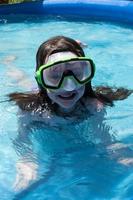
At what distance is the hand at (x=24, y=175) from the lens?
3.09 metres

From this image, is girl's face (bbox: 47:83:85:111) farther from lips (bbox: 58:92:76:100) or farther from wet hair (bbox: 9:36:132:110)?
wet hair (bbox: 9:36:132:110)

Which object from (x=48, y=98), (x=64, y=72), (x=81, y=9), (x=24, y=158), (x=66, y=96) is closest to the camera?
(x=64, y=72)

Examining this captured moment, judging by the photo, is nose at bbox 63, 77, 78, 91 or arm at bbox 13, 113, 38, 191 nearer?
nose at bbox 63, 77, 78, 91

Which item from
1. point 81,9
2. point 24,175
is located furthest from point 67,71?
point 81,9

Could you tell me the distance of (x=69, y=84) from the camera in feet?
9.66

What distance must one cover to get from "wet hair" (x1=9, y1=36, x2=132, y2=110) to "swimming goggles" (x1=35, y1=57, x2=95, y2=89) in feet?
0.40

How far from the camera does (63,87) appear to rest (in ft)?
9.71

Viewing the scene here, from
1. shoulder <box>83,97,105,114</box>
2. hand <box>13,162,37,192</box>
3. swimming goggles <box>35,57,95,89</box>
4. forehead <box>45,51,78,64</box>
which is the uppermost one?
forehead <box>45,51,78,64</box>

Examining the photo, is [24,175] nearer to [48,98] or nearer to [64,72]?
[48,98]

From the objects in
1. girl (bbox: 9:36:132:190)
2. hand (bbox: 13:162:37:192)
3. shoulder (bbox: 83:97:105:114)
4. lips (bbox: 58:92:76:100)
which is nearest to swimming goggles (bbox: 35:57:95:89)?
girl (bbox: 9:36:132:190)

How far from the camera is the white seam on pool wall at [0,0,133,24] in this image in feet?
22.1

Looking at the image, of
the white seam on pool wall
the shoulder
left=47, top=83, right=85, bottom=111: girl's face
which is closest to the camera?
left=47, top=83, right=85, bottom=111: girl's face

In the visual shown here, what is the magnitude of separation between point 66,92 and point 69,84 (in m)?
0.10

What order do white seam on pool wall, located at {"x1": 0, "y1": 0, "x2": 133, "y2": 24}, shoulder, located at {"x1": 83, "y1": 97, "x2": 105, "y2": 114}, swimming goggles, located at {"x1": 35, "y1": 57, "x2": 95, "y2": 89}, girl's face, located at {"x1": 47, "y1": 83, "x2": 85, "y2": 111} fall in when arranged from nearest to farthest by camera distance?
swimming goggles, located at {"x1": 35, "y1": 57, "x2": 95, "y2": 89}
girl's face, located at {"x1": 47, "y1": 83, "x2": 85, "y2": 111}
shoulder, located at {"x1": 83, "y1": 97, "x2": 105, "y2": 114}
white seam on pool wall, located at {"x1": 0, "y1": 0, "x2": 133, "y2": 24}
